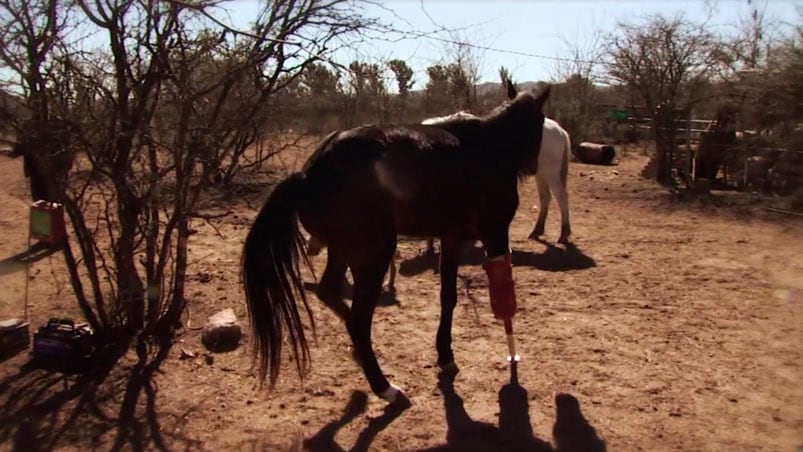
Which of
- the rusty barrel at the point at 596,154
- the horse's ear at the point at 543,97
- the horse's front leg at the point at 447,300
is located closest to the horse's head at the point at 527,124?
the horse's ear at the point at 543,97

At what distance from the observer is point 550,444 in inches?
132

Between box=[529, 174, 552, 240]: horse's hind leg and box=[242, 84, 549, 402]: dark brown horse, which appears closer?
box=[242, 84, 549, 402]: dark brown horse

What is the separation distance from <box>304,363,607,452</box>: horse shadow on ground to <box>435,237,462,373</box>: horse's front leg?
13.4 inches

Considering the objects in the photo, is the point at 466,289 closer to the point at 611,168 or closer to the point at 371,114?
the point at 611,168

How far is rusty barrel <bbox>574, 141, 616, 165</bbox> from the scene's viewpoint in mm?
16500

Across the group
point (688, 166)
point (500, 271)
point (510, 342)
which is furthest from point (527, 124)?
point (688, 166)

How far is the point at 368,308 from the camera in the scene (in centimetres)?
366

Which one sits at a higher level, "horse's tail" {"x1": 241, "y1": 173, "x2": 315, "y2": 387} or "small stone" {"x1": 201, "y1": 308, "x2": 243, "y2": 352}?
"horse's tail" {"x1": 241, "y1": 173, "x2": 315, "y2": 387}

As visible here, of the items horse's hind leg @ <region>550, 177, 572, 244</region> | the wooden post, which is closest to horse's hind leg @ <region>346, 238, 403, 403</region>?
horse's hind leg @ <region>550, 177, 572, 244</region>

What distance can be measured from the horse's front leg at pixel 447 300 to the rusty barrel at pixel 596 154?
13150 millimetres

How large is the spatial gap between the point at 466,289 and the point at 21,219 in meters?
7.31

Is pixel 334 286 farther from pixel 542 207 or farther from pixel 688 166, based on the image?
pixel 688 166

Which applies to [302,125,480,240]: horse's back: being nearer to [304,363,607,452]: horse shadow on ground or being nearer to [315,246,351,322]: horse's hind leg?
[315,246,351,322]: horse's hind leg

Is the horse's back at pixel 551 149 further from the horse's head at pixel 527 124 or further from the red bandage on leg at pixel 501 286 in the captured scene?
the red bandage on leg at pixel 501 286
